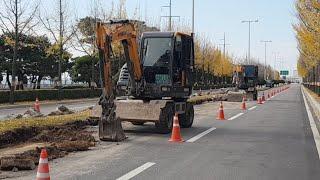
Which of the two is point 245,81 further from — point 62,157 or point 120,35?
point 62,157


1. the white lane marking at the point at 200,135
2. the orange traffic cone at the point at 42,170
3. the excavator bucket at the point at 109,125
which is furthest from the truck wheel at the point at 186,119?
the orange traffic cone at the point at 42,170

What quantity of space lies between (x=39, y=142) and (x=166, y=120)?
14.4 feet

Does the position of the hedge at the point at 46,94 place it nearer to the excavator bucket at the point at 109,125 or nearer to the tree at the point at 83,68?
the tree at the point at 83,68

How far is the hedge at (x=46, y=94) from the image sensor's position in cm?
3331

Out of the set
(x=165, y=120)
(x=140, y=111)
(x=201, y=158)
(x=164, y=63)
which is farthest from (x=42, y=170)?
(x=164, y=63)

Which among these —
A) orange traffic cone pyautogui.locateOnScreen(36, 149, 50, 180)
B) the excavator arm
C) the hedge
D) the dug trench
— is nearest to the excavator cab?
the excavator arm

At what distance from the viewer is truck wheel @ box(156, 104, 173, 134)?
52.8ft

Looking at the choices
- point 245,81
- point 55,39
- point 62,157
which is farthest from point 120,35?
point 245,81

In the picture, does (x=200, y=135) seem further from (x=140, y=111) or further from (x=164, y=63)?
(x=164, y=63)

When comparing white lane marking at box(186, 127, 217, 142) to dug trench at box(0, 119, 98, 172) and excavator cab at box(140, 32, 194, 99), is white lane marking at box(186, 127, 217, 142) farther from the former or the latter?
dug trench at box(0, 119, 98, 172)

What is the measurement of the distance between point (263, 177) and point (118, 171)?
8.97 ft

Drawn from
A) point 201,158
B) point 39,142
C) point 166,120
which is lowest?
point 201,158

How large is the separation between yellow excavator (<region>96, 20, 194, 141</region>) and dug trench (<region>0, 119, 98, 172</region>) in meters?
1.14

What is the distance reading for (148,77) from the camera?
691 inches
